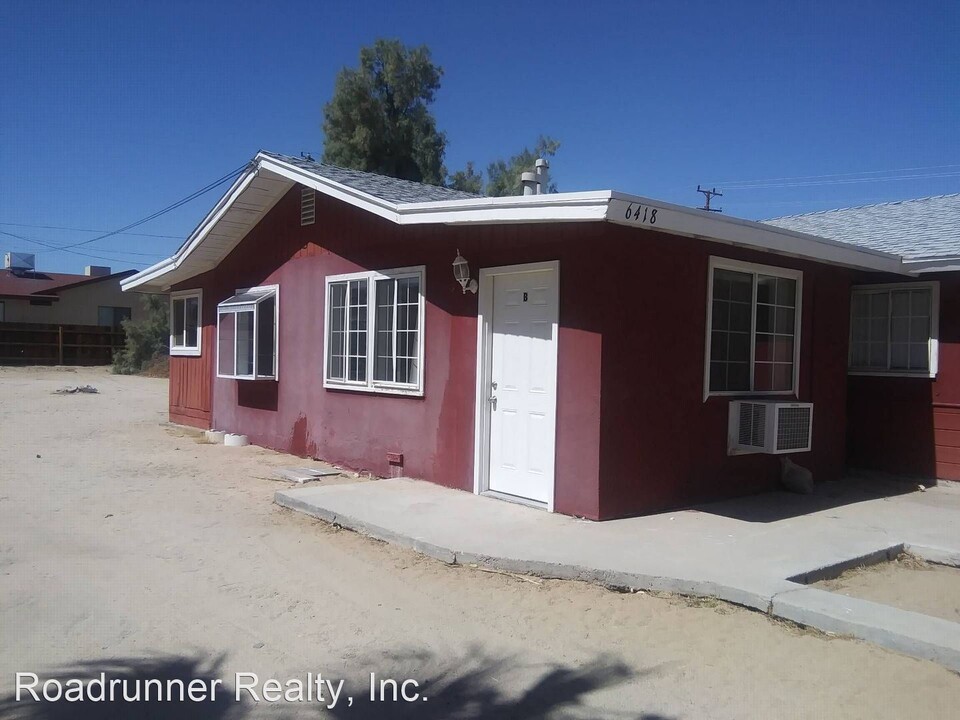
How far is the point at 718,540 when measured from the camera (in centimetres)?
636

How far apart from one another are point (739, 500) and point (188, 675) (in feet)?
19.2

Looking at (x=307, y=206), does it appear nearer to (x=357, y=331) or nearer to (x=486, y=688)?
(x=357, y=331)

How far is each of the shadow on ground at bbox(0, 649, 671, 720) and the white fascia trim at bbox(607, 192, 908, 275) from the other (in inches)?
134

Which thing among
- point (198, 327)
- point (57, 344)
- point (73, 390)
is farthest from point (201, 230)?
point (57, 344)

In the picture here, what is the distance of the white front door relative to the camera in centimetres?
737

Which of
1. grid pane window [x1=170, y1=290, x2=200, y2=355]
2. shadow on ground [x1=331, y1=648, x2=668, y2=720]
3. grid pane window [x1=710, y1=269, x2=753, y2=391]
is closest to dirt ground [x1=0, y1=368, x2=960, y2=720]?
shadow on ground [x1=331, y1=648, x2=668, y2=720]

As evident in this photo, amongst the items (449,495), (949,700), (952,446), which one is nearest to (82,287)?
(449,495)

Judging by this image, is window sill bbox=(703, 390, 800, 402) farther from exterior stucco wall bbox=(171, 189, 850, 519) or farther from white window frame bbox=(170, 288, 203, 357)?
white window frame bbox=(170, 288, 203, 357)

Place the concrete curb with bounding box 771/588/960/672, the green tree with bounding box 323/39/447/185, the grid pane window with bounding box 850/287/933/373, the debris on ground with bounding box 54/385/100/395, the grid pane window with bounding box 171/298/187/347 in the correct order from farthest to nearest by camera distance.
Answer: the green tree with bounding box 323/39/447/185
the debris on ground with bounding box 54/385/100/395
the grid pane window with bounding box 171/298/187/347
the grid pane window with bounding box 850/287/933/373
the concrete curb with bounding box 771/588/960/672

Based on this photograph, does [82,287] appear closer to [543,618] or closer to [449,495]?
[449,495]

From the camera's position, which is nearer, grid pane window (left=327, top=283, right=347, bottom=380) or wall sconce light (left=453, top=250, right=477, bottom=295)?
wall sconce light (left=453, top=250, right=477, bottom=295)

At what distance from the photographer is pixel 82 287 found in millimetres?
38094

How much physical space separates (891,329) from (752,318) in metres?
2.90

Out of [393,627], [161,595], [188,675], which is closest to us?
[188,675]
